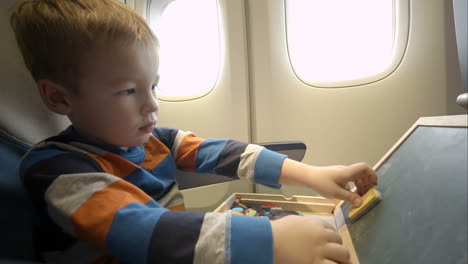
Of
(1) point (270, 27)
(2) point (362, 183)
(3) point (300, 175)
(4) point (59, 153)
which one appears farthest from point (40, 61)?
(1) point (270, 27)

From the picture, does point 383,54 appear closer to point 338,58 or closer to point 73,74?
point 338,58

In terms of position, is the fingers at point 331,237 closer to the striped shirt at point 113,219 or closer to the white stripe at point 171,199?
the striped shirt at point 113,219

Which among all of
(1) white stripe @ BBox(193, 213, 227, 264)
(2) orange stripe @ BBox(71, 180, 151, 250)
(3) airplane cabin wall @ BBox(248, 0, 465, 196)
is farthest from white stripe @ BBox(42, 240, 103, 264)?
(3) airplane cabin wall @ BBox(248, 0, 465, 196)

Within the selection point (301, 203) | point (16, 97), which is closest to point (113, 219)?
point (16, 97)

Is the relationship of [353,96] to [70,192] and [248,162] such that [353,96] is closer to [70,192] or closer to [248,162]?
[248,162]

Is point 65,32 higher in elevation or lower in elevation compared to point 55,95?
higher

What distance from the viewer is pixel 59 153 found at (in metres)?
0.40

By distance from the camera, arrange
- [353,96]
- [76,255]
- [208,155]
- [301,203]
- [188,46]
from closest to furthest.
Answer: [76,255] → [208,155] → [301,203] → [353,96] → [188,46]

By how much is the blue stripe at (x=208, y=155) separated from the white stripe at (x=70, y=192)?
29 centimetres

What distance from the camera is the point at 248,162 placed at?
23.0 inches

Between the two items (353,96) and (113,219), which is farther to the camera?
(353,96)

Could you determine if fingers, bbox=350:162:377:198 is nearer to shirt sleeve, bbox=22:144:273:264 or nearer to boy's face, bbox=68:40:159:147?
shirt sleeve, bbox=22:144:273:264

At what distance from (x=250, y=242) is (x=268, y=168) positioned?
0.26 meters

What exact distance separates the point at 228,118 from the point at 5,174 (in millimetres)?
793
